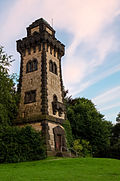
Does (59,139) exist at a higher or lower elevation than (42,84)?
lower

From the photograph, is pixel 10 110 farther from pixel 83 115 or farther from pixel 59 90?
pixel 83 115

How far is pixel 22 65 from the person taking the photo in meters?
28.4

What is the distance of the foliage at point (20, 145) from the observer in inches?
738

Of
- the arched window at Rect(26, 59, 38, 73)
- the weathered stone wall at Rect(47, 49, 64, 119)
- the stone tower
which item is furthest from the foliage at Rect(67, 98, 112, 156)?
the arched window at Rect(26, 59, 38, 73)

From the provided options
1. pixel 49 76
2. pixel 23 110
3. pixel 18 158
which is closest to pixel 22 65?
pixel 49 76

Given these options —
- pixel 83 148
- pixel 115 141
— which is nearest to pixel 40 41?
pixel 83 148

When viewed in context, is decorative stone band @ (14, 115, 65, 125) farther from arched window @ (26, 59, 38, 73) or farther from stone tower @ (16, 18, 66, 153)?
arched window @ (26, 59, 38, 73)

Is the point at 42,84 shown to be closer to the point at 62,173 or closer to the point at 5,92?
the point at 5,92

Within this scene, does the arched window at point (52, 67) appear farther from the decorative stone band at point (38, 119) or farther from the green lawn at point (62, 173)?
the green lawn at point (62, 173)

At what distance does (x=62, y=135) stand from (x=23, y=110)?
5682mm

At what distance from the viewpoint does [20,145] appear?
1944 cm

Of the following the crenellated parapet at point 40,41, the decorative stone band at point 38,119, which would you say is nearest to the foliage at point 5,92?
the decorative stone band at point 38,119

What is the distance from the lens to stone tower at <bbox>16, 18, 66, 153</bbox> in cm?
2322

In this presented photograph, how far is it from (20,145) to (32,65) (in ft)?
38.0
